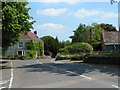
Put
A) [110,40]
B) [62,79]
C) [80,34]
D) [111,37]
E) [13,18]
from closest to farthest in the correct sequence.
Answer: [62,79] < [13,18] < [110,40] < [111,37] < [80,34]

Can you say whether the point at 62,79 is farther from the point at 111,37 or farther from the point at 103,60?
the point at 111,37

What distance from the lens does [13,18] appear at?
23469mm

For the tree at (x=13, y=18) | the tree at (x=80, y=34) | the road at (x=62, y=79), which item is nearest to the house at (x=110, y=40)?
the tree at (x=80, y=34)

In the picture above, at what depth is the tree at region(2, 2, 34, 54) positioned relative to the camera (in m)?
23.3

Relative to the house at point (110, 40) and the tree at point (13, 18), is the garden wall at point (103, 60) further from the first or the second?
the house at point (110, 40)

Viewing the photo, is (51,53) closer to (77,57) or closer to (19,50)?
(19,50)

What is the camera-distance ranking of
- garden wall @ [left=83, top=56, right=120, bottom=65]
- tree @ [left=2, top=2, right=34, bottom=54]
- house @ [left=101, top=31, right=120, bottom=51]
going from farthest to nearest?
house @ [left=101, top=31, right=120, bottom=51] < garden wall @ [left=83, top=56, right=120, bottom=65] < tree @ [left=2, top=2, right=34, bottom=54]

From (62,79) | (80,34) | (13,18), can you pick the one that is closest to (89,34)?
(80,34)

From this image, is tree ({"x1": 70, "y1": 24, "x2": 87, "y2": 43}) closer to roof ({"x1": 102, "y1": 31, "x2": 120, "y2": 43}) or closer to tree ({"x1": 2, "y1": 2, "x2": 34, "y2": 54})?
roof ({"x1": 102, "y1": 31, "x2": 120, "y2": 43})

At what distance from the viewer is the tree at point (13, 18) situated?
76.3ft

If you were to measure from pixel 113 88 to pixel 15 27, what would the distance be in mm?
15712

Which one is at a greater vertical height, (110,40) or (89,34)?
(89,34)

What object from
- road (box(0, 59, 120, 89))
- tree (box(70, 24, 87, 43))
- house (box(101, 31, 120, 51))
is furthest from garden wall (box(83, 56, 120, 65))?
tree (box(70, 24, 87, 43))

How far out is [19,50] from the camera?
244 ft
